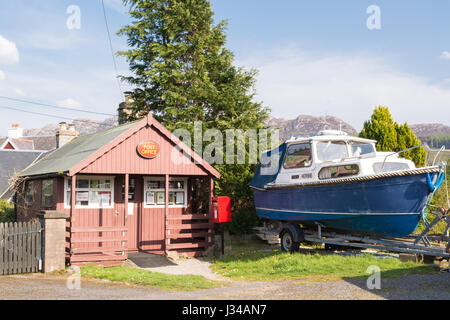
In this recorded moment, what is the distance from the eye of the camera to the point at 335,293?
8.69m

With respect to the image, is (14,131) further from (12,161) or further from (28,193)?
(28,193)

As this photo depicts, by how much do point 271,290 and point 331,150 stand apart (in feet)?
20.9

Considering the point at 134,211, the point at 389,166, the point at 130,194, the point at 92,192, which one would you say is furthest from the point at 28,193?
the point at 389,166

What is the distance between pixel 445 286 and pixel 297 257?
4606 mm

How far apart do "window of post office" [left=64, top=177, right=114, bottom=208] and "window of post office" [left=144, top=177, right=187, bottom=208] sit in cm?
135

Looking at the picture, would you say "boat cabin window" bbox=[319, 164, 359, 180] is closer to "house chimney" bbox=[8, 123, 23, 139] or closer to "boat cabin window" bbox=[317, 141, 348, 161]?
"boat cabin window" bbox=[317, 141, 348, 161]

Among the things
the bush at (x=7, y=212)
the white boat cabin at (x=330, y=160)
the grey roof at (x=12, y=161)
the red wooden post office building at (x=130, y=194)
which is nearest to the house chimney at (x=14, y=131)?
the grey roof at (x=12, y=161)

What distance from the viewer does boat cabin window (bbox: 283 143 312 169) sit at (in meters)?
14.2

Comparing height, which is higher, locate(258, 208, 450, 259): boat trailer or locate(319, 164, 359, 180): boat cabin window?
locate(319, 164, 359, 180): boat cabin window

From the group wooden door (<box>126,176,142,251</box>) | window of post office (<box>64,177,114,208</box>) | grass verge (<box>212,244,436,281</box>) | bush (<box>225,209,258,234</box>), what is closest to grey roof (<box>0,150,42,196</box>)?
window of post office (<box>64,177,114,208</box>)

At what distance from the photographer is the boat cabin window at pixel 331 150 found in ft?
46.3

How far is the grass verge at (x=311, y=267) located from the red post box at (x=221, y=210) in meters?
1.83

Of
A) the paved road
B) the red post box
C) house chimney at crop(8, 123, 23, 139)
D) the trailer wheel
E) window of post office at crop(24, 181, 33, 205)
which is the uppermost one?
house chimney at crop(8, 123, 23, 139)

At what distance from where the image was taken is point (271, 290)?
30.8ft
